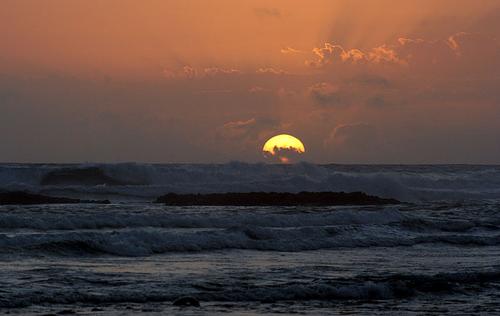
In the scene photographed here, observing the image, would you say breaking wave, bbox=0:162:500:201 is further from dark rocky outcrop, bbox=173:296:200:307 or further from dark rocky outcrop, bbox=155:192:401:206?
dark rocky outcrop, bbox=173:296:200:307

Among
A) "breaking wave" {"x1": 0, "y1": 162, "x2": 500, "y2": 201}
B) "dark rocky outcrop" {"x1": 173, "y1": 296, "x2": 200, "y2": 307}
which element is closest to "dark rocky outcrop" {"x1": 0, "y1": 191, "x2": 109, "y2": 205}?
"breaking wave" {"x1": 0, "y1": 162, "x2": 500, "y2": 201}

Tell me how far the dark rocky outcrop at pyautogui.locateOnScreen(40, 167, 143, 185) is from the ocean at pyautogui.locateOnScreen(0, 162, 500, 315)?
25167 millimetres

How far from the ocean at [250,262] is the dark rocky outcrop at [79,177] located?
25167 mm

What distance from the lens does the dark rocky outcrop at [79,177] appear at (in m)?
58.0

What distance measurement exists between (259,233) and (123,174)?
36.9 metres

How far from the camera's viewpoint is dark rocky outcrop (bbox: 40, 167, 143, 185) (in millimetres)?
58031

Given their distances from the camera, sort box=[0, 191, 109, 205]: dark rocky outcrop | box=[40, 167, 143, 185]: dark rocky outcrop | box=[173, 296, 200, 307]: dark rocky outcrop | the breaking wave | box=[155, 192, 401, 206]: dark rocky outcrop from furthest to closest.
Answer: box=[40, 167, 143, 185]: dark rocky outcrop → the breaking wave → box=[155, 192, 401, 206]: dark rocky outcrop → box=[0, 191, 109, 205]: dark rocky outcrop → box=[173, 296, 200, 307]: dark rocky outcrop

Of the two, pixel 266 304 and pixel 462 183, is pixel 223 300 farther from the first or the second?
pixel 462 183

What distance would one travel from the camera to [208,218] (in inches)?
1118

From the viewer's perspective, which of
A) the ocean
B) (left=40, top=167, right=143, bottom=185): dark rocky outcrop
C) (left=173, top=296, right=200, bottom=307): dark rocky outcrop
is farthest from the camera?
(left=40, top=167, right=143, bottom=185): dark rocky outcrop

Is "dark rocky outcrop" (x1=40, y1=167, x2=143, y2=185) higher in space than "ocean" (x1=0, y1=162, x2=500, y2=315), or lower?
higher

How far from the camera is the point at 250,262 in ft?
61.4

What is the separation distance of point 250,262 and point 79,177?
42.4 m

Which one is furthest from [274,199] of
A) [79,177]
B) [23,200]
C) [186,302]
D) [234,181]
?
[186,302]
